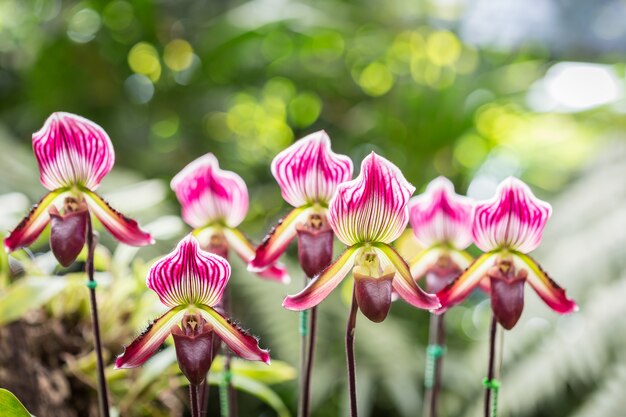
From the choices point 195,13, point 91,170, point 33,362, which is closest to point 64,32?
point 195,13

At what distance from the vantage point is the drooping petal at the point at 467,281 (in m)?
0.39

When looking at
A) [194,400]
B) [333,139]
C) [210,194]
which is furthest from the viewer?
[333,139]

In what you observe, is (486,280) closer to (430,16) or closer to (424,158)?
(424,158)

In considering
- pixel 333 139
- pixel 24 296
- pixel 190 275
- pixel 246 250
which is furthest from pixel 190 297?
pixel 333 139

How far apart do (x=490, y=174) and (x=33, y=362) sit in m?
1.04

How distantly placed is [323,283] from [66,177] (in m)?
0.16

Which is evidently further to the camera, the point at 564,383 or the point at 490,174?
the point at 490,174

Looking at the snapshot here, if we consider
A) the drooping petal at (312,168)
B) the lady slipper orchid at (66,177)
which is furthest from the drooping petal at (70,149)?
the drooping petal at (312,168)

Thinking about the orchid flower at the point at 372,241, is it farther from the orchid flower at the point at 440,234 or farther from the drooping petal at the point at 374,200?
the orchid flower at the point at 440,234

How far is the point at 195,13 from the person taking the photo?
4.97 feet

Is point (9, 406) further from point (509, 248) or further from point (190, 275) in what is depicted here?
Result: point (509, 248)

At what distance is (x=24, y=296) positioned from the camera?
536mm

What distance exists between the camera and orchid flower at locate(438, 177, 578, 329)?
379 millimetres

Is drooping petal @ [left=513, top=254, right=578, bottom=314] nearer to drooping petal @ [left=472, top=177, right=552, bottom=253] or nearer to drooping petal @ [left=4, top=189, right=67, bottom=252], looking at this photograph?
drooping petal @ [left=472, top=177, right=552, bottom=253]
